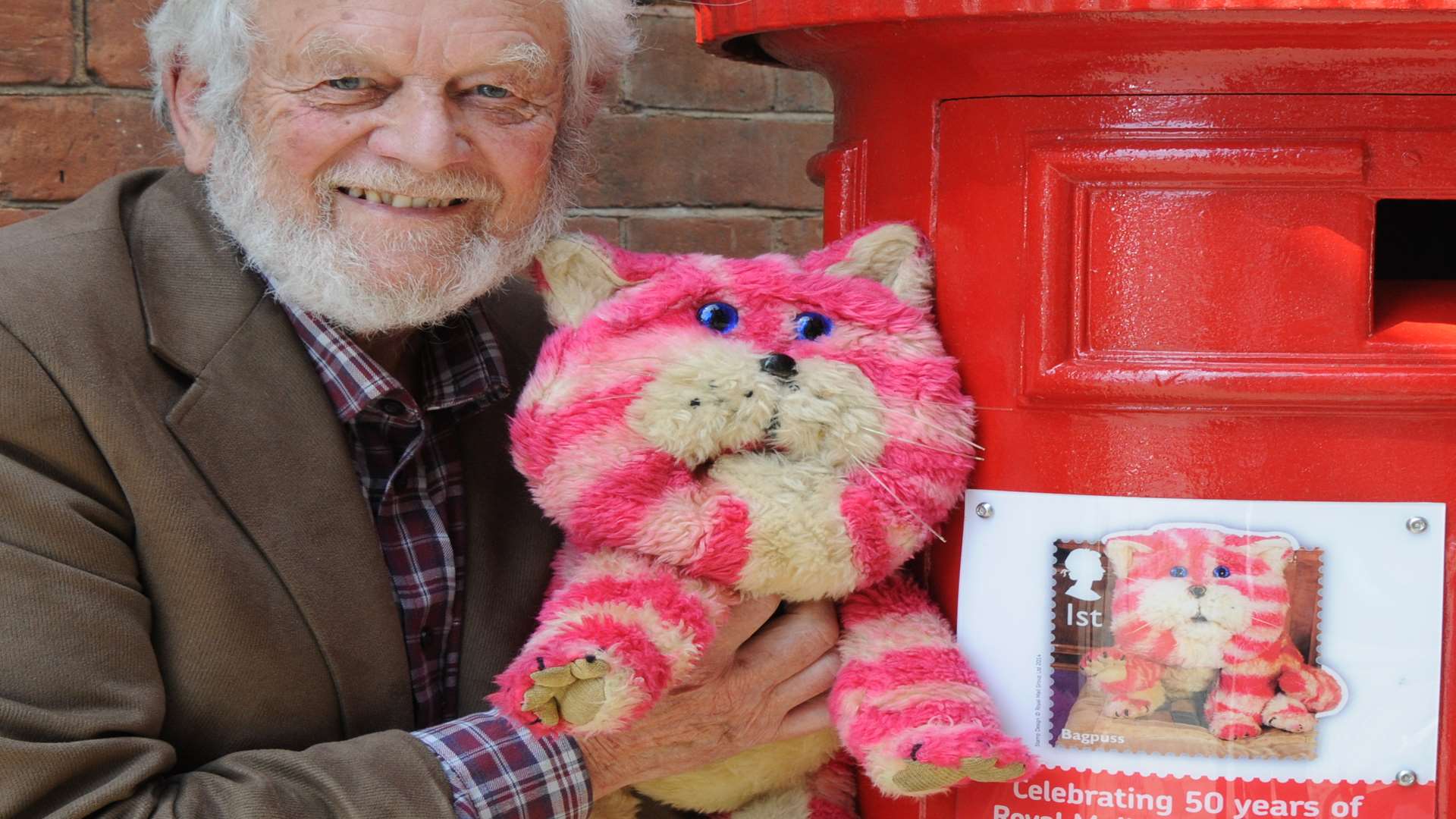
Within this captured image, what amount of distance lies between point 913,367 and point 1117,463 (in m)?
0.21

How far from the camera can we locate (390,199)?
158 centimetres

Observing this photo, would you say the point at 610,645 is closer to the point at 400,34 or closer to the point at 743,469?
the point at 743,469

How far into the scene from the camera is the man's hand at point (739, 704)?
144 centimetres

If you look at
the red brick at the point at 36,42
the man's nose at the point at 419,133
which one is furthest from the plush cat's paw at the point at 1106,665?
the red brick at the point at 36,42

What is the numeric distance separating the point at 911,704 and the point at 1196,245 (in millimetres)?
510

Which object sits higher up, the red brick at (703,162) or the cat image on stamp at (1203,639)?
the red brick at (703,162)

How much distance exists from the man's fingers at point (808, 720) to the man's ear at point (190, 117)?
975mm

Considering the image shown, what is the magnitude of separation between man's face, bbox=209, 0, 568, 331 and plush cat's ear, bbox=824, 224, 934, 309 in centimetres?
47

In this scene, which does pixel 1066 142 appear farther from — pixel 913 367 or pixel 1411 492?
pixel 1411 492

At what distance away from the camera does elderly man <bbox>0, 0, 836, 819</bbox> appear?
1.29 metres

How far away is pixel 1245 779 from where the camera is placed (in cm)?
127

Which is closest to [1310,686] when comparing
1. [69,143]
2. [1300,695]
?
[1300,695]

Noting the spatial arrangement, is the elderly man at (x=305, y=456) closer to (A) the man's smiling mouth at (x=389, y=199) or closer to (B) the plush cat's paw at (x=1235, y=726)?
(A) the man's smiling mouth at (x=389, y=199)

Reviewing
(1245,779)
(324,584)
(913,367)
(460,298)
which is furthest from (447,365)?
(1245,779)
